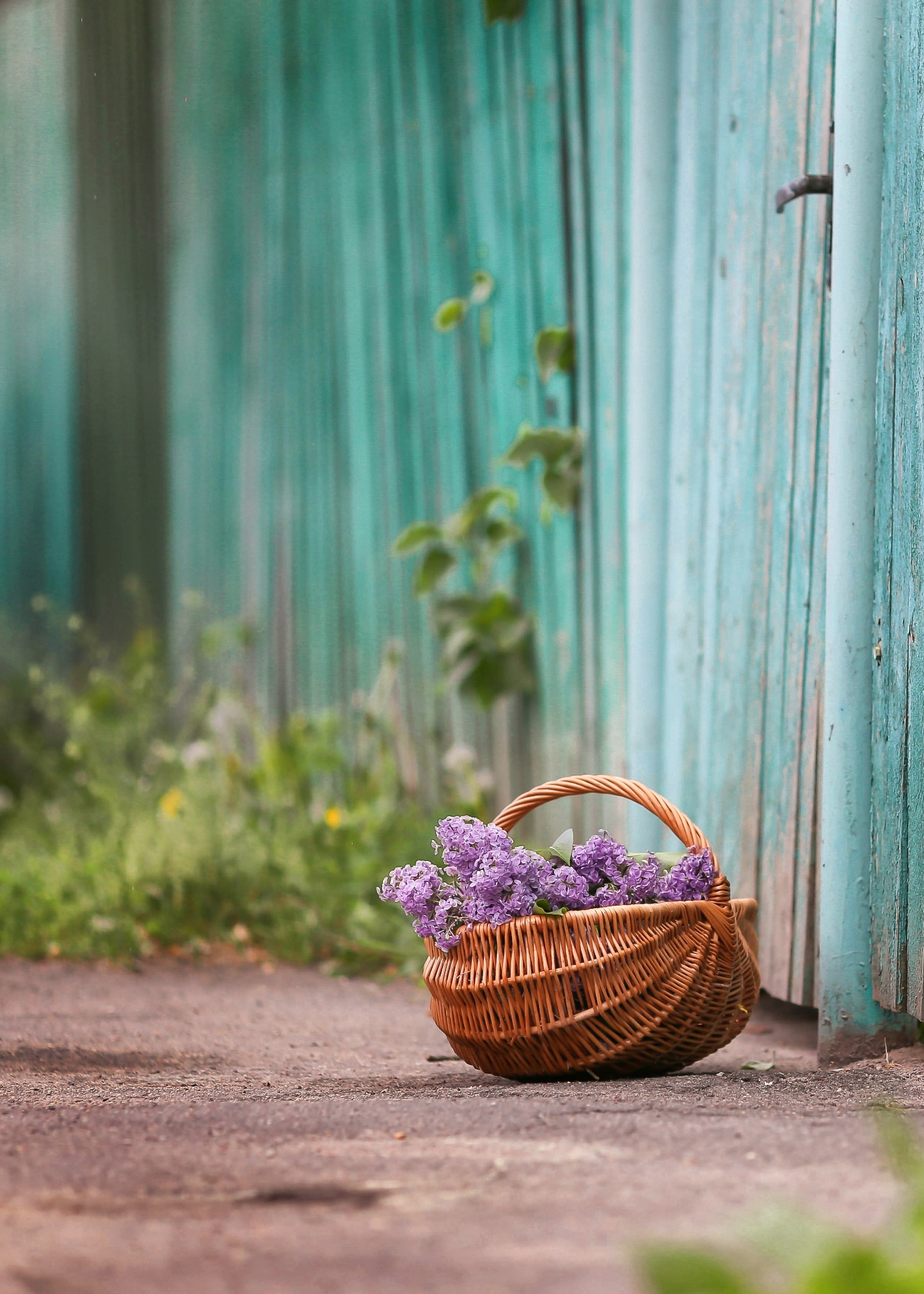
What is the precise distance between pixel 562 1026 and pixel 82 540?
515 cm

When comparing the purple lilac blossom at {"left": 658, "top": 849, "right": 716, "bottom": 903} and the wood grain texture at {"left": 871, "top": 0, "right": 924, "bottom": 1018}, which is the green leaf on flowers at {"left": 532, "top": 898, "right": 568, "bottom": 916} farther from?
the wood grain texture at {"left": 871, "top": 0, "right": 924, "bottom": 1018}

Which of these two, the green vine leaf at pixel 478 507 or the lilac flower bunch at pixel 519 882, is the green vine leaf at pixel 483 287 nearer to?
the green vine leaf at pixel 478 507

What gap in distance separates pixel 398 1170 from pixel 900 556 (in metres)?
1.46

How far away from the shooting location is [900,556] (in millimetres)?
2318

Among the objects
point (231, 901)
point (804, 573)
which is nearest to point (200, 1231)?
point (804, 573)

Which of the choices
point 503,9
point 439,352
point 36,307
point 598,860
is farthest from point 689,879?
point 36,307

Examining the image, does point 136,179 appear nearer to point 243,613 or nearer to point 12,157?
point 12,157

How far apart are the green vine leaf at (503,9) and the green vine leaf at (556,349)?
3.52ft

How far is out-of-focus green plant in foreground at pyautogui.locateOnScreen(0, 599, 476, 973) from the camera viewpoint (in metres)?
4.06

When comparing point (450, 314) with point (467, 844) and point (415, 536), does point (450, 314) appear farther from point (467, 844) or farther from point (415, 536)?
point (467, 844)

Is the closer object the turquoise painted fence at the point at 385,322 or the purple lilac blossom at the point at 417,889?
the purple lilac blossom at the point at 417,889

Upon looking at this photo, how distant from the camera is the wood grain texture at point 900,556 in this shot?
2238 millimetres

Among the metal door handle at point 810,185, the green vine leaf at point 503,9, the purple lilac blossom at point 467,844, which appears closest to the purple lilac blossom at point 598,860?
the purple lilac blossom at point 467,844

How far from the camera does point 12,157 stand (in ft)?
22.1
